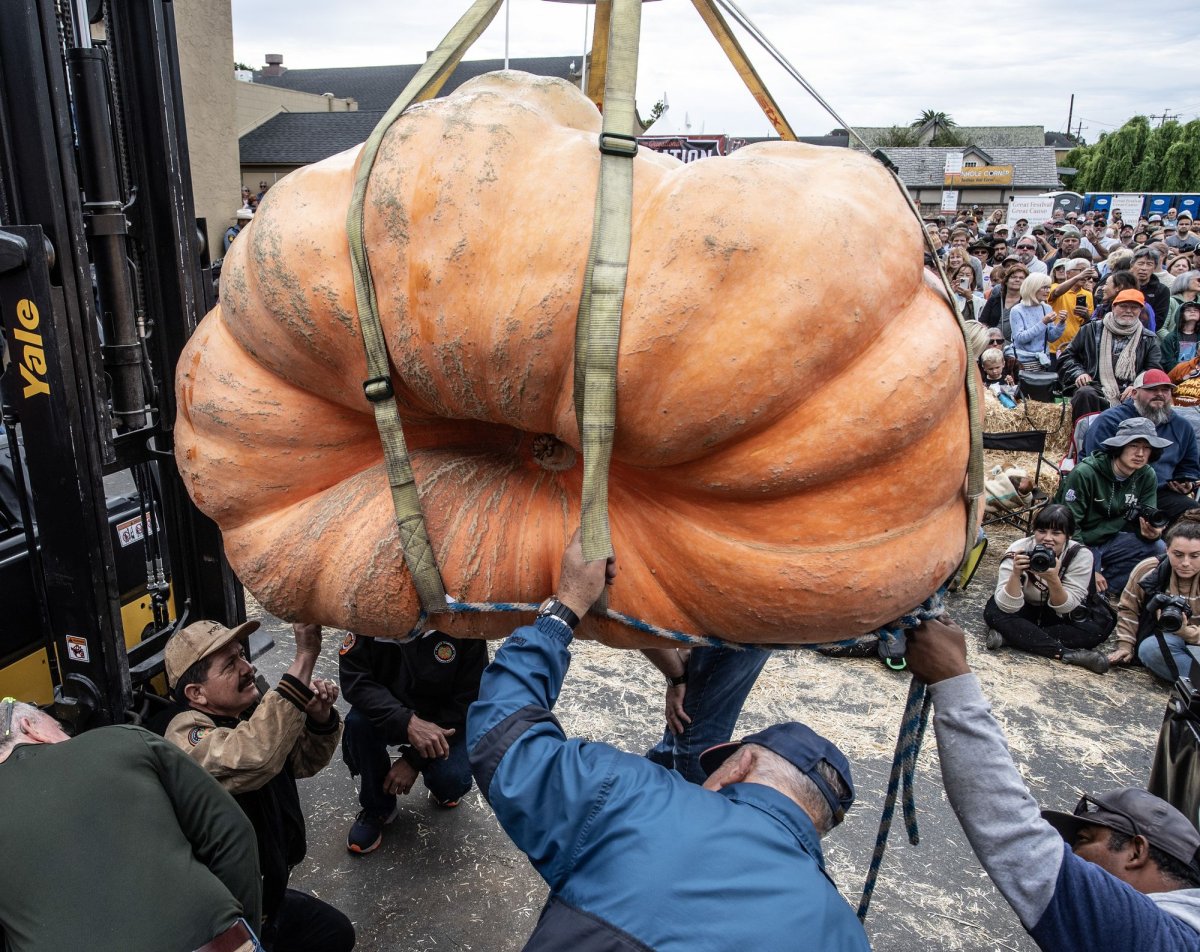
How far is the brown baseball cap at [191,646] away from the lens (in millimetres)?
2553

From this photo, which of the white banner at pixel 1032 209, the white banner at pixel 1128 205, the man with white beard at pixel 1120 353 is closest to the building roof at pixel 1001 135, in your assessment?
the white banner at pixel 1128 205

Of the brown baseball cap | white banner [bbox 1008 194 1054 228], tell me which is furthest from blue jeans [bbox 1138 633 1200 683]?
white banner [bbox 1008 194 1054 228]

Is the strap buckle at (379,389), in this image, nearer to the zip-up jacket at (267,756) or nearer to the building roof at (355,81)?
the zip-up jacket at (267,756)

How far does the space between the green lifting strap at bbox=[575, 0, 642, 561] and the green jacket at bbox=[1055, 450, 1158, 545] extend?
5525 millimetres

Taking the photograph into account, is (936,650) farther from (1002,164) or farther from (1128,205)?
(1002,164)

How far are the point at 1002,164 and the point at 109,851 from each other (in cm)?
5134

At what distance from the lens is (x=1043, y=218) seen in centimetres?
1994

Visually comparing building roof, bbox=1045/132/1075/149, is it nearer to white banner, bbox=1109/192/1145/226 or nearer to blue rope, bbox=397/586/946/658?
white banner, bbox=1109/192/1145/226

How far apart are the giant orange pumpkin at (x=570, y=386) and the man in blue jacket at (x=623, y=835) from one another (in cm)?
17

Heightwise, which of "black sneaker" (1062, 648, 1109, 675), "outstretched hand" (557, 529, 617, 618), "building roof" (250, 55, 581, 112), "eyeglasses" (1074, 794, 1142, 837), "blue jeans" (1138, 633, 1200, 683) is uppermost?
"building roof" (250, 55, 581, 112)

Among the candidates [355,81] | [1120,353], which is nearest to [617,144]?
[1120,353]

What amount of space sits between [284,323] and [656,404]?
2.10 feet

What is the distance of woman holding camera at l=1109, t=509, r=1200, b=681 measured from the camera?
188 inches

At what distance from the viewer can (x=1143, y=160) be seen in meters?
41.3
